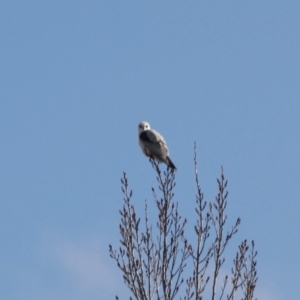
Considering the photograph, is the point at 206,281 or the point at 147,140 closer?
the point at 206,281

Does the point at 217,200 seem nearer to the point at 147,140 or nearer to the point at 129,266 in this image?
the point at 129,266

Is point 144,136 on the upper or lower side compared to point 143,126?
lower

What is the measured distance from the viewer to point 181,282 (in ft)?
48.1

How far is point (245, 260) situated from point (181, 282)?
3.24 ft

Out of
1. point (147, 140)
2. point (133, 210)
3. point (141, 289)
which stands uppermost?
point (147, 140)

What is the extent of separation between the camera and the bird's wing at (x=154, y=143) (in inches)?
731

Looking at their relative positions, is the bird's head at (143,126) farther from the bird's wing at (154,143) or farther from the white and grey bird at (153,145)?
the bird's wing at (154,143)

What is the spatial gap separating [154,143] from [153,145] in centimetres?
6

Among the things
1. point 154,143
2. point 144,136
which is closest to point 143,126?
point 144,136

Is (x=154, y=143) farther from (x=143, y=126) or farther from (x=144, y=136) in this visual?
(x=143, y=126)

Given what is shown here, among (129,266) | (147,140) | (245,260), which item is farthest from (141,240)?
(147,140)

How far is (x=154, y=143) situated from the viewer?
19.0 metres

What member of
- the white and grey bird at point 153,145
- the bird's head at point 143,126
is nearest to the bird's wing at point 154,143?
the white and grey bird at point 153,145

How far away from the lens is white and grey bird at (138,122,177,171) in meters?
18.4
